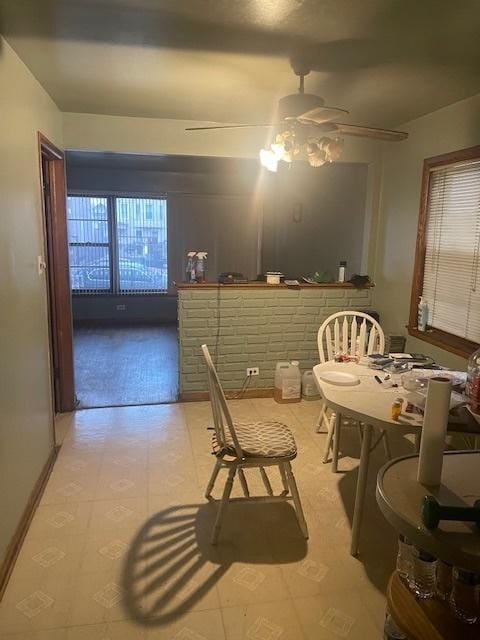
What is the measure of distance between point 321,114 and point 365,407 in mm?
1312

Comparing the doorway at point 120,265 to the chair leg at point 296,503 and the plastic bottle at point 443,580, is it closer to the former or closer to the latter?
the chair leg at point 296,503

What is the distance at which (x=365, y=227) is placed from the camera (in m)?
4.29

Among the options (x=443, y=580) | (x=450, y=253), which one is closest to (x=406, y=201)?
(x=450, y=253)

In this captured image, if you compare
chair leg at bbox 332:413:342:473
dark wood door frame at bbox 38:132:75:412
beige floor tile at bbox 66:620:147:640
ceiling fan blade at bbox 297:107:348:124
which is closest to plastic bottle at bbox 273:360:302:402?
chair leg at bbox 332:413:342:473

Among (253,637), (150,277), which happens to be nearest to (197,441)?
(253,637)

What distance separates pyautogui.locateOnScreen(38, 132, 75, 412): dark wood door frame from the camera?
3.45 meters

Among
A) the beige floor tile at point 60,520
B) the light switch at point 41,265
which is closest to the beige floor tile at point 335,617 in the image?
the beige floor tile at point 60,520

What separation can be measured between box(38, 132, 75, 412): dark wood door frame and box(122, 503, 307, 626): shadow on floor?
1661 mm

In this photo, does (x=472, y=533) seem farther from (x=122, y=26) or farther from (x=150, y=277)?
(x=150, y=277)

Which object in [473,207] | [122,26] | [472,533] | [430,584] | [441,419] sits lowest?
[430,584]

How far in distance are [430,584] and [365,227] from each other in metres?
3.52

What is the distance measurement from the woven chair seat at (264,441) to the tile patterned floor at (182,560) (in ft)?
1.44

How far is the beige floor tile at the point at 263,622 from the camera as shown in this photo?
5.70 feet

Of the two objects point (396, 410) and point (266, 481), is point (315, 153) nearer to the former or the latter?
point (396, 410)
